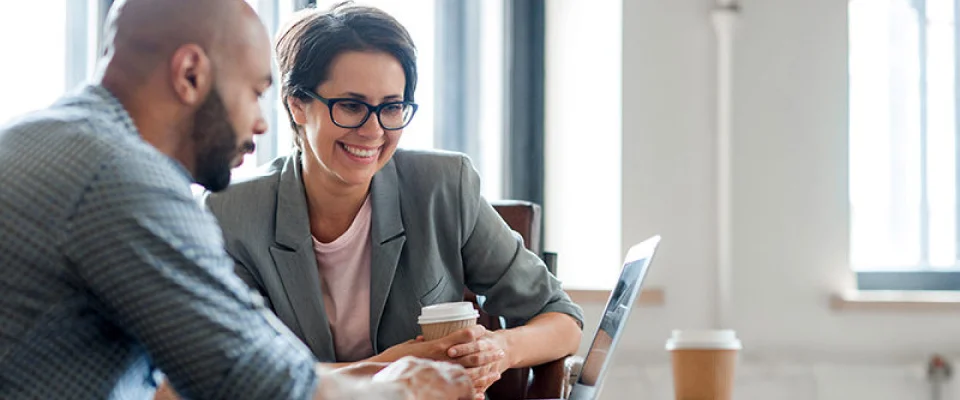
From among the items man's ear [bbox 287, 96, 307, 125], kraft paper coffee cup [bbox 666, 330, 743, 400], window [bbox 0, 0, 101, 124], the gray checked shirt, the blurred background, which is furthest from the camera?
the blurred background

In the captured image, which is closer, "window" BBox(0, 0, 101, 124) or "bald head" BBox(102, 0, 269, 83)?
"bald head" BBox(102, 0, 269, 83)

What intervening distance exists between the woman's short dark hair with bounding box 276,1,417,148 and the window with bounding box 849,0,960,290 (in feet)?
6.72

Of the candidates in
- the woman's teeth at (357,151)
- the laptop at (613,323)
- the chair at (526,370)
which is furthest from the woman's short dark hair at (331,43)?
the laptop at (613,323)

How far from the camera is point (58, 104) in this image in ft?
3.78

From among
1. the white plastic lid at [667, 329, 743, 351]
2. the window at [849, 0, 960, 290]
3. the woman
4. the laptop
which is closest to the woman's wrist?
the woman

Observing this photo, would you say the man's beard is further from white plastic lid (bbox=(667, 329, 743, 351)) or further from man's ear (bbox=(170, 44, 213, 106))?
white plastic lid (bbox=(667, 329, 743, 351))

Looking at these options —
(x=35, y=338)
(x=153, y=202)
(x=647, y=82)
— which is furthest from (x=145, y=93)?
(x=647, y=82)

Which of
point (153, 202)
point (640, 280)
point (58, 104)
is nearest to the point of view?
point (153, 202)

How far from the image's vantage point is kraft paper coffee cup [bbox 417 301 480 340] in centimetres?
173

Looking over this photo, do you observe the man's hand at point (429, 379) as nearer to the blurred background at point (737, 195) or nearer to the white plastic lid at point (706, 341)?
the white plastic lid at point (706, 341)

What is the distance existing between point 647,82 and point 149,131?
7.50 feet

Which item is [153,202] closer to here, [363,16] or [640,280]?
[640,280]

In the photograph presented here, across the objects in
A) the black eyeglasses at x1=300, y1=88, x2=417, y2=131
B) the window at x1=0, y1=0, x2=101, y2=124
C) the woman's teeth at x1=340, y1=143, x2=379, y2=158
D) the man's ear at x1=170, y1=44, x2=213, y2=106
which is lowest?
the woman's teeth at x1=340, y1=143, x2=379, y2=158

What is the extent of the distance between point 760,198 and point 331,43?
1770 mm
